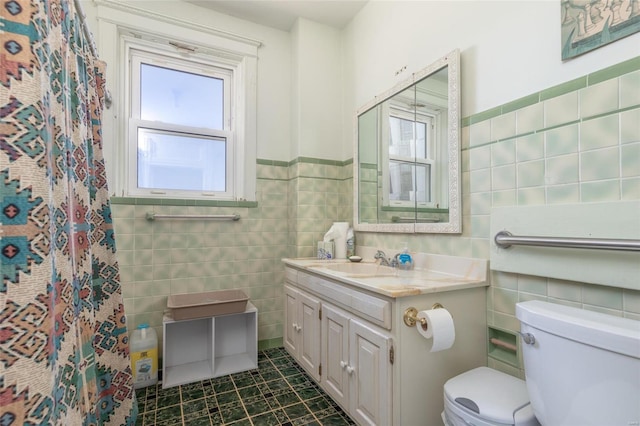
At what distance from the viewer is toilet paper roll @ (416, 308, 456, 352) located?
1.11m

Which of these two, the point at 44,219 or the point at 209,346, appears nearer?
the point at 44,219

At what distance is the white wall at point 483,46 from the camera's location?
1.15 meters

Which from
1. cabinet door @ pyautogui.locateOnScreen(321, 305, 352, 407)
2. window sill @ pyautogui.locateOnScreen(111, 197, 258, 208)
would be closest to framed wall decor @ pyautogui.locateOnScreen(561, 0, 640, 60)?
cabinet door @ pyautogui.locateOnScreen(321, 305, 352, 407)

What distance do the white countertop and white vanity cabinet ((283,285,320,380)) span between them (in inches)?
10.7

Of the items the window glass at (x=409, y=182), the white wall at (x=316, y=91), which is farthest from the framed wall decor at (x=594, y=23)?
the white wall at (x=316, y=91)

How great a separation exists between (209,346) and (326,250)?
1.11 meters

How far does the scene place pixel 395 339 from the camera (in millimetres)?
1184

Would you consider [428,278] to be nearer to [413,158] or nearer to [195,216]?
[413,158]

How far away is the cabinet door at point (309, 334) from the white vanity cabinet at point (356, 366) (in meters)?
0.07

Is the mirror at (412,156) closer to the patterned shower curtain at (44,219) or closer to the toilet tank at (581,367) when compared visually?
Result: the toilet tank at (581,367)

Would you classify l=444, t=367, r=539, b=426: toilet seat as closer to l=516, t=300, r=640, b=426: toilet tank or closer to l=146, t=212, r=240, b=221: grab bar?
l=516, t=300, r=640, b=426: toilet tank

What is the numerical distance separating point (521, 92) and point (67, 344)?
1.84m

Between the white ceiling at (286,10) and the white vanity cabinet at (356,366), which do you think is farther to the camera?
the white ceiling at (286,10)

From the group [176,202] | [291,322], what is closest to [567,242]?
[291,322]
